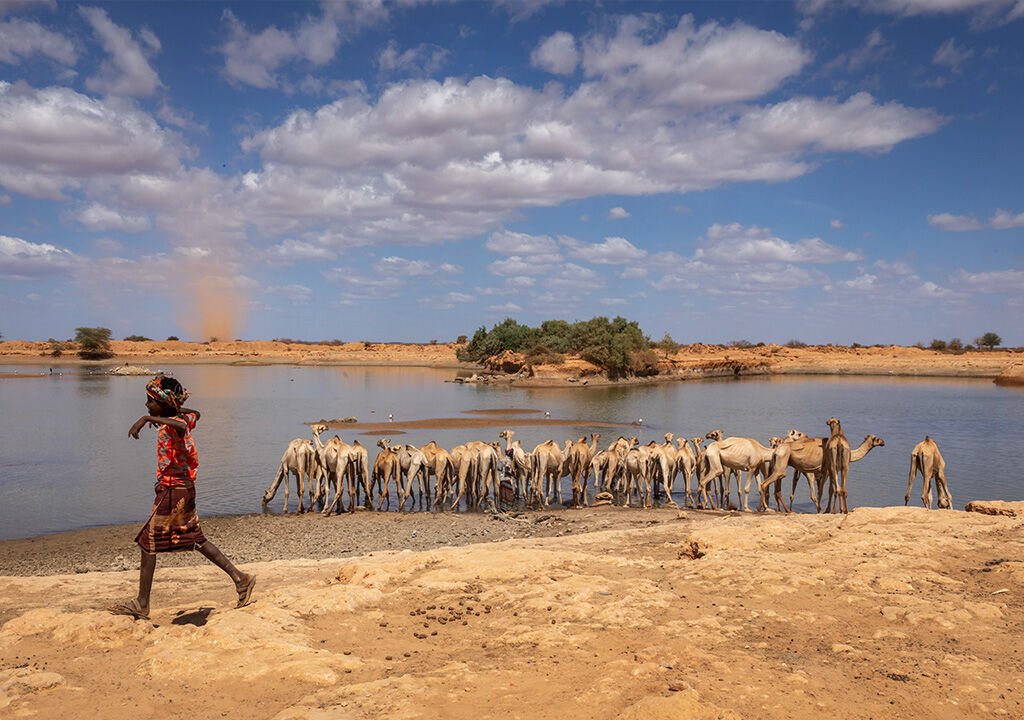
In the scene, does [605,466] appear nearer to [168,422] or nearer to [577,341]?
[168,422]

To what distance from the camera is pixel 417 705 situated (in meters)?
4.36

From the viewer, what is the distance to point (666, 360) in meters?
73.9

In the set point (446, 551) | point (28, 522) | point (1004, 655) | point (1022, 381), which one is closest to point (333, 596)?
point (446, 551)

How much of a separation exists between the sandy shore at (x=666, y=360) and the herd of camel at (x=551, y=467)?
4373cm

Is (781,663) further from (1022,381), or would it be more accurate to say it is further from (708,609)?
(1022,381)

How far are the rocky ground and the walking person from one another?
44 cm

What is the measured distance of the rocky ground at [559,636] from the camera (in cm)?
443

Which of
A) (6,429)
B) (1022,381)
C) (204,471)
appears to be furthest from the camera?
(1022,381)

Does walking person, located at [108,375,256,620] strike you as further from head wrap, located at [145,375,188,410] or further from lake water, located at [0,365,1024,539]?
lake water, located at [0,365,1024,539]

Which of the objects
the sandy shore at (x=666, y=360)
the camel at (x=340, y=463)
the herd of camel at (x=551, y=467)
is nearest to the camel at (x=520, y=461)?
the herd of camel at (x=551, y=467)

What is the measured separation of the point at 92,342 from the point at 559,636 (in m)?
111

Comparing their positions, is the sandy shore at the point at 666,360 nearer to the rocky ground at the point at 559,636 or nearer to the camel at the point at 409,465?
the camel at the point at 409,465

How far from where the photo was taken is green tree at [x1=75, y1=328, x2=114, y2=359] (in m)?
96.5

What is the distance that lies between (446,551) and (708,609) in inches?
149
